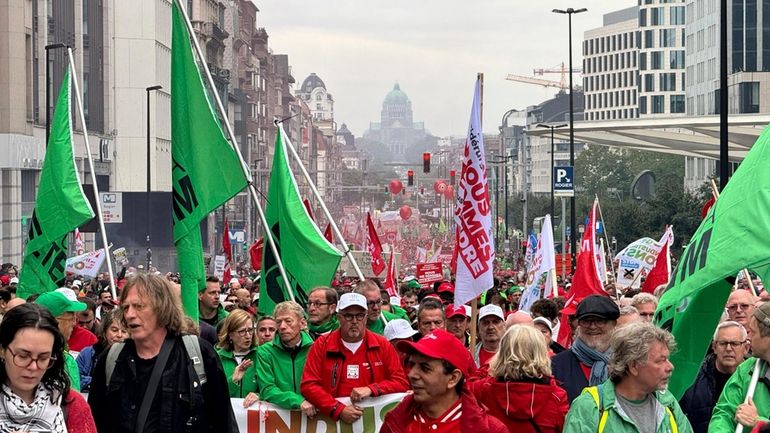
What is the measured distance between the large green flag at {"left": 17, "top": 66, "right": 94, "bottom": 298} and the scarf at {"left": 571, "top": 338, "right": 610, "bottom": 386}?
25.9ft

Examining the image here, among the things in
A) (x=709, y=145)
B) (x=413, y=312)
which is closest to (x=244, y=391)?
(x=413, y=312)

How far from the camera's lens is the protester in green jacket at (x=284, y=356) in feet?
31.9

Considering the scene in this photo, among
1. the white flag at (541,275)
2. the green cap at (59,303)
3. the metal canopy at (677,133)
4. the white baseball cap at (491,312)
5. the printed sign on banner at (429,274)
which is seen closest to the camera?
the green cap at (59,303)

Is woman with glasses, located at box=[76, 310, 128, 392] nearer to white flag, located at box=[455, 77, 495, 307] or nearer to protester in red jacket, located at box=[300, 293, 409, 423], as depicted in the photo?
protester in red jacket, located at box=[300, 293, 409, 423]

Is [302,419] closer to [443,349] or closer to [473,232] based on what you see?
[443,349]

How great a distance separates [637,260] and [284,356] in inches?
661

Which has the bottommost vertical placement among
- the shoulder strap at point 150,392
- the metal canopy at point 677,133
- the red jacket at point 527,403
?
the red jacket at point 527,403

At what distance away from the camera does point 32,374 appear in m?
5.86

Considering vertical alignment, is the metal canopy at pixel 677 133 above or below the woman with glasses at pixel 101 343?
above

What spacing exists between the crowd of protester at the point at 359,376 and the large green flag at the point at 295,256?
14.1ft

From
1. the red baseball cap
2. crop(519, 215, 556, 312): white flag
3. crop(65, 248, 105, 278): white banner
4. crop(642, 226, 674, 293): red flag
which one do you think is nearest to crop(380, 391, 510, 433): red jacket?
the red baseball cap

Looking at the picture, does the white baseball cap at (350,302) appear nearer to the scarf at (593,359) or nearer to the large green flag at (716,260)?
the scarf at (593,359)

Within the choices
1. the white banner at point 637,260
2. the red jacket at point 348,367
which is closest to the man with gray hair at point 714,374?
the red jacket at point 348,367

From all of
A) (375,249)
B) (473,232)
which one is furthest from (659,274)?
(375,249)
